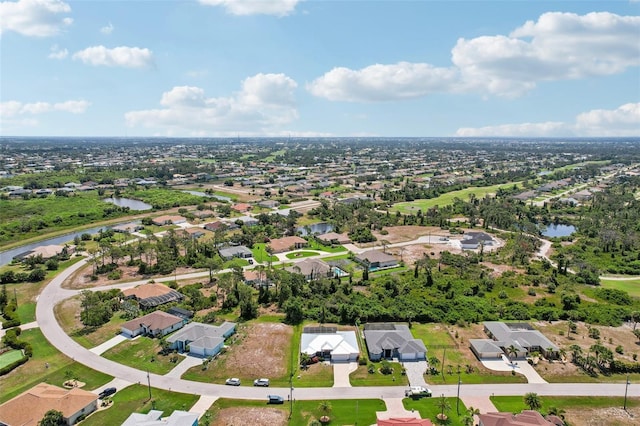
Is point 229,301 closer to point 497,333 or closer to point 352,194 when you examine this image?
point 497,333

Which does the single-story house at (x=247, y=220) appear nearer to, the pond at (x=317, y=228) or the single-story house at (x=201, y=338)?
the pond at (x=317, y=228)

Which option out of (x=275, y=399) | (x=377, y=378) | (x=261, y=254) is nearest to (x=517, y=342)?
(x=377, y=378)

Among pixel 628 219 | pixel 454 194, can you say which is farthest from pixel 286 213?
pixel 628 219

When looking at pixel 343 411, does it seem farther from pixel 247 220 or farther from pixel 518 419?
pixel 247 220

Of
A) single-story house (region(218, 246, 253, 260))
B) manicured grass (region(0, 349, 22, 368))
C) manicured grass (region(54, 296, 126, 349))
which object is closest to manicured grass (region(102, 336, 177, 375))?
manicured grass (region(54, 296, 126, 349))

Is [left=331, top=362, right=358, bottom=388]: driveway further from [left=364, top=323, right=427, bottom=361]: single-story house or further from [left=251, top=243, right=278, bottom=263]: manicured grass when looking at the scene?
[left=251, top=243, right=278, bottom=263]: manicured grass
